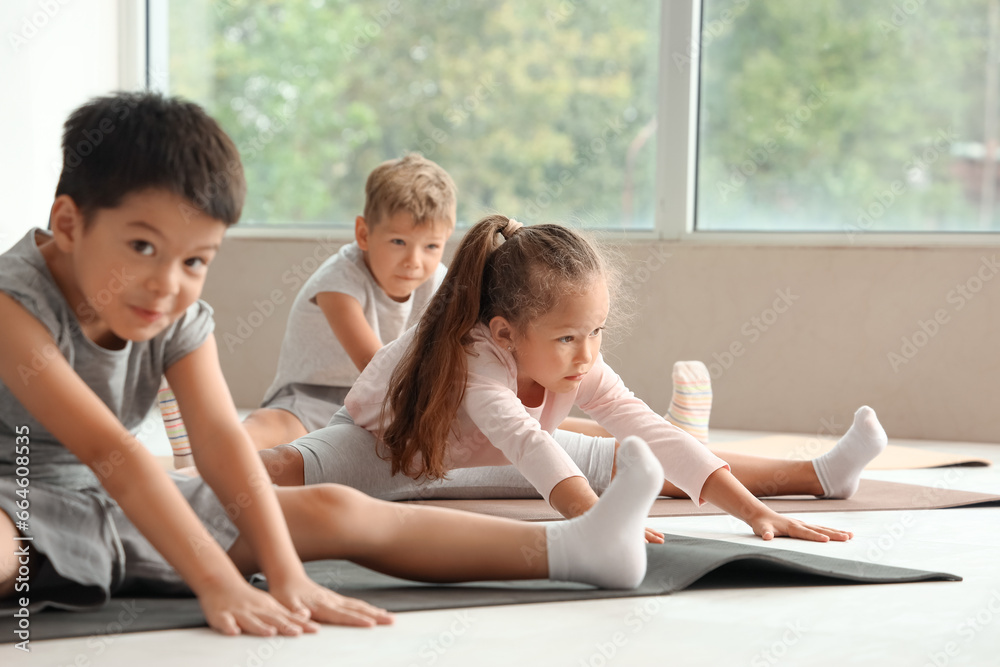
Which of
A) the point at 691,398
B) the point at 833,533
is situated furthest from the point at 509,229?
the point at 691,398

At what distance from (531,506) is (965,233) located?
186 centimetres

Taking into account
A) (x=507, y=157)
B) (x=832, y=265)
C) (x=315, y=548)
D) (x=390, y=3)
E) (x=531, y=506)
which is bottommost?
(x=531, y=506)

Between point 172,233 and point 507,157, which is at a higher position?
point 507,157

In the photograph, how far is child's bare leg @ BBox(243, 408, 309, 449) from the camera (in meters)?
1.97

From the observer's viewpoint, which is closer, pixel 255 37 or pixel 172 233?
pixel 172 233

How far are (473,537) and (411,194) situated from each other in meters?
1.10

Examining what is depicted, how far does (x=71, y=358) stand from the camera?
1056 millimetres

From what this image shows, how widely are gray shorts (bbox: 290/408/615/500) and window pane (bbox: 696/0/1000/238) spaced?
62.2 inches

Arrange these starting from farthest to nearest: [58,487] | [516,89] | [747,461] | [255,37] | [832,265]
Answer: [255,37], [516,89], [832,265], [747,461], [58,487]

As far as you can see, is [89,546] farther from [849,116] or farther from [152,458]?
[849,116]

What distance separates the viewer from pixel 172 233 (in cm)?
97

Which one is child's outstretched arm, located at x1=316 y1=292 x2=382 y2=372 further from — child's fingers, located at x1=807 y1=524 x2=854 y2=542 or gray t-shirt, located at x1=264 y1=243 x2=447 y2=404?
child's fingers, located at x1=807 y1=524 x2=854 y2=542

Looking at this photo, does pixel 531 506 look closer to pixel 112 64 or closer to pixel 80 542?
pixel 80 542

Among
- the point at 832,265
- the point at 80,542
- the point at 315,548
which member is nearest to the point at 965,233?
the point at 832,265
